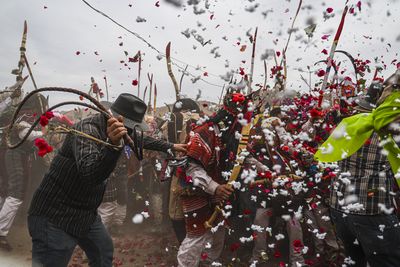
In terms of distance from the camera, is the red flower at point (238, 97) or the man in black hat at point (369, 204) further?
the red flower at point (238, 97)

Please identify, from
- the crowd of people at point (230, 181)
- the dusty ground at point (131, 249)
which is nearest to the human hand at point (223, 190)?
the crowd of people at point (230, 181)

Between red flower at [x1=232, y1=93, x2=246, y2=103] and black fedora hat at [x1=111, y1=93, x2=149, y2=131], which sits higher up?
red flower at [x1=232, y1=93, x2=246, y2=103]

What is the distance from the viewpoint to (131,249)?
571 centimetres

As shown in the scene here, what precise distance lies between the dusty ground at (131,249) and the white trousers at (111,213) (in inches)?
13.7

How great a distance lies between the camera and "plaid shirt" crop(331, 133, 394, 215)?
276 centimetres

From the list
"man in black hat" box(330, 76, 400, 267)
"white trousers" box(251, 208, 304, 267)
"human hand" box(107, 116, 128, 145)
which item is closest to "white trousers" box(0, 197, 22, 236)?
"white trousers" box(251, 208, 304, 267)

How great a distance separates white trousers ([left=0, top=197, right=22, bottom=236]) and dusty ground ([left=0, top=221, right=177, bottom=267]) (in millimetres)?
379

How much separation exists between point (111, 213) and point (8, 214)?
180cm

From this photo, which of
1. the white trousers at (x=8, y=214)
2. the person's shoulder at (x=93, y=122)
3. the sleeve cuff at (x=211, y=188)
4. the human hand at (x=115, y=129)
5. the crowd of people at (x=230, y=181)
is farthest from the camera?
the white trousers at (x=8, y=214)

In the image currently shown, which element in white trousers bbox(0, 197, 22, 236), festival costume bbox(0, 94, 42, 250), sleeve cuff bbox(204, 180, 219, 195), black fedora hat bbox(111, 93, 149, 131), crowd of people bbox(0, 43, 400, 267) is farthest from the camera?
festival costume bbox(0, 94, 42, 250)

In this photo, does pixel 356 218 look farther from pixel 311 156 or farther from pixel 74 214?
pixel 74 214

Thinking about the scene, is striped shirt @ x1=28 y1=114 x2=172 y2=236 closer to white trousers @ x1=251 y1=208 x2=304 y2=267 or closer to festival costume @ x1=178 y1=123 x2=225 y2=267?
festival costume @ x1=178 y1=123 x2=225 y2=267

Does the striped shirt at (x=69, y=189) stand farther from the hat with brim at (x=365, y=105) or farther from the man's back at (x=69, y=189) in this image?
the hat with brim at (x=365, y=105)

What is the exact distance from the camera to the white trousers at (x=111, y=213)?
18.9 ft
